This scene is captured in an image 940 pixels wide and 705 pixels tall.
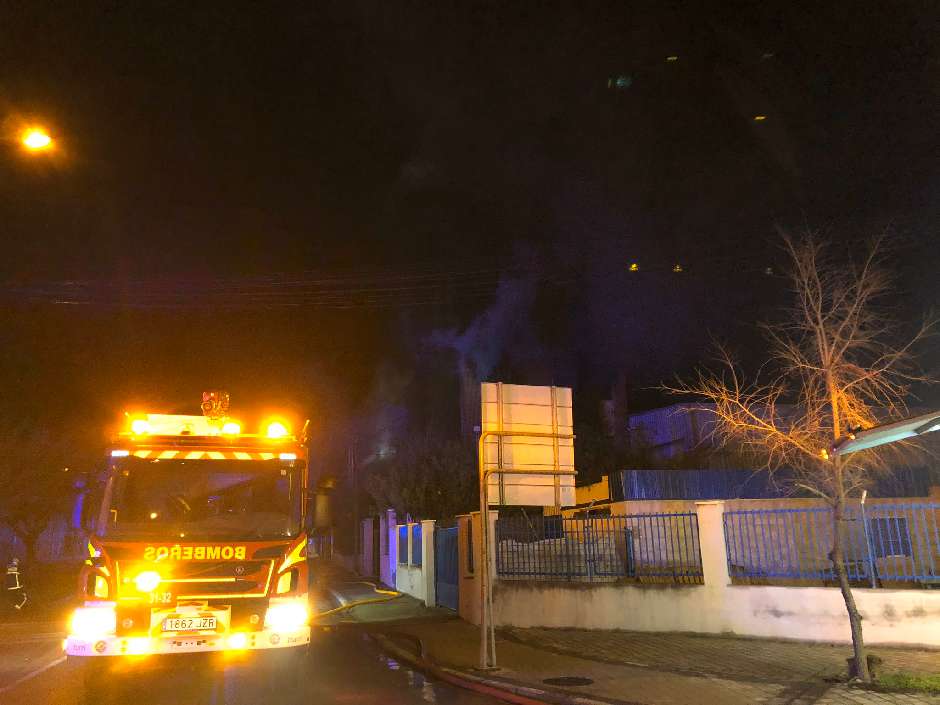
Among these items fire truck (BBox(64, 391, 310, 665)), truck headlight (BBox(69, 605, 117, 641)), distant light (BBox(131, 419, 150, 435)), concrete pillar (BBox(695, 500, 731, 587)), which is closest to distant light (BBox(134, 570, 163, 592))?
fire truck (BBox(64, 391, 310, 665))

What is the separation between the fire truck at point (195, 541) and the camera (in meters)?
6.97

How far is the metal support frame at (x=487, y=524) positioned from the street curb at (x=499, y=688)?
1.13 feet

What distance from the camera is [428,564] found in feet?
57.3

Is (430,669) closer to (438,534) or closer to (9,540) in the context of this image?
(438,534)

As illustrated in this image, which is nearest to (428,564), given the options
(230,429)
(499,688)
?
(499,688)

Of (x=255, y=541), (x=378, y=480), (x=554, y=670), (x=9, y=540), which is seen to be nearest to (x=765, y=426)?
(x=554, y=670)

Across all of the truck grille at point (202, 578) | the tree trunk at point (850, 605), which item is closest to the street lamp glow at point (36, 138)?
the truck grille at point (202, 578)

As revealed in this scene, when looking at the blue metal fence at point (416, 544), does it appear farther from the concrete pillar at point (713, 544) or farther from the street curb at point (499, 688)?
the concrete pillar at point (713, 544)

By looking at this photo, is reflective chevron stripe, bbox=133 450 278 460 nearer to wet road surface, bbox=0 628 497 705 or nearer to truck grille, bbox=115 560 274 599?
truck grille, bbox=115 560 274 599

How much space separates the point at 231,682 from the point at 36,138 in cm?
720

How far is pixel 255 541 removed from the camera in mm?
7508

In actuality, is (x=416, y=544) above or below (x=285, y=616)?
above

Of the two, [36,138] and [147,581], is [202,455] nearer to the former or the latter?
[147,581]

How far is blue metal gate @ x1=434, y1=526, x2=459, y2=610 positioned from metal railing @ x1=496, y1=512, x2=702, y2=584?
8.28 feet
